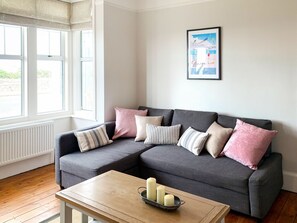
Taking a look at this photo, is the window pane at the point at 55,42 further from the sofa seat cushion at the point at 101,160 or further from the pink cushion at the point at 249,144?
the pink cushion at the point at 249,144

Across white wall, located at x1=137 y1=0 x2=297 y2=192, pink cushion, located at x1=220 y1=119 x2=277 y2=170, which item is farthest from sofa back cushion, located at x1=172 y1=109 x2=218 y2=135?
pink cushion, located at x1=220 y1=119 x2=277 y2=170

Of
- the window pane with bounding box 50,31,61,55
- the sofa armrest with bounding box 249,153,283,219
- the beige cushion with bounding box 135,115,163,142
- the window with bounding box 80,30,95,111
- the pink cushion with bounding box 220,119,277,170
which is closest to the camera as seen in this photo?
the sofa armrest with bounding box 249,153,283,219

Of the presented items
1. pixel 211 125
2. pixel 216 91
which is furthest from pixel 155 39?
pixel 211 125

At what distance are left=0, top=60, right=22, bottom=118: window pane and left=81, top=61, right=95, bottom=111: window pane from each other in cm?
95

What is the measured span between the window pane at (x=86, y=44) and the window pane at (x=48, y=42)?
1.17 ft

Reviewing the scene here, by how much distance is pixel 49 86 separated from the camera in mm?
4184

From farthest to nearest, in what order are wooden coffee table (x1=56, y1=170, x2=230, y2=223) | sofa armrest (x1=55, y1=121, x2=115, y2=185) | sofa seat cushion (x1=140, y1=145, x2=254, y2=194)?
sofa armrest (x1=55, y1=121, x2=115, y2=185) → sofa seat cushion (x1=140, y1=145, x2=254, y2=194) → wooden coffee table (x1=56, y1=170, x2=230, y2=223)

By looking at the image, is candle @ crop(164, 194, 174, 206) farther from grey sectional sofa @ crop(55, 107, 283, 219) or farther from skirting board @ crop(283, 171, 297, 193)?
Result: skirting board @ crop(283, 171, 297, 193)

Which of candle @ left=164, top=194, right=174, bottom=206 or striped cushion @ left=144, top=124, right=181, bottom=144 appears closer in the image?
candle @ left=164, top=194, right=174, bottom=206

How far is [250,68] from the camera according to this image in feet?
10.9

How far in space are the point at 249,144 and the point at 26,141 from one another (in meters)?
2.75

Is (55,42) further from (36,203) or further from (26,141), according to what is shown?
(36,203)

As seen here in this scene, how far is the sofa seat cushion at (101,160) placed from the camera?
9.32ft

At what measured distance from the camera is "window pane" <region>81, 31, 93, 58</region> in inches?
168
